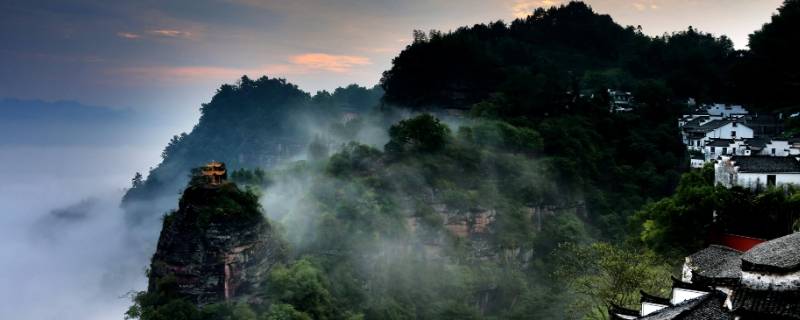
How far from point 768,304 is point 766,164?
16.6 meters

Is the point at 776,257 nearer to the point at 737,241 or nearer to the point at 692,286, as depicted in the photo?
the point at 692,286

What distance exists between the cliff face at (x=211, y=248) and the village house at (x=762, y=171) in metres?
22.5

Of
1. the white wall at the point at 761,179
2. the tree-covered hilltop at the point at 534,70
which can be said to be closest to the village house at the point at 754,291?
the white wall at the point at 761,179

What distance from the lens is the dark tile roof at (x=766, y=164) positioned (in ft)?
103

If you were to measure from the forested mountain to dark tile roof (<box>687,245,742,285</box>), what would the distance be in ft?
11.0

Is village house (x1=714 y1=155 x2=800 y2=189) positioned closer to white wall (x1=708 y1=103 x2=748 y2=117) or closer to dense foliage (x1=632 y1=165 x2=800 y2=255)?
dense foliage (x1=632 y1=165 x2=800 y2=255)

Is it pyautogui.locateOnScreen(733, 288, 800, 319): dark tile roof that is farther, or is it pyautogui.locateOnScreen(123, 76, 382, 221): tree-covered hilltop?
pyautogui.locateOnScreen(123, 76, 382, 221): tree-covered hilltop

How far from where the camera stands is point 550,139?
62219 mm

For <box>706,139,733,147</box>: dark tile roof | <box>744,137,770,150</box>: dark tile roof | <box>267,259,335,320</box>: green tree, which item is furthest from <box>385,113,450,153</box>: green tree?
<box>744,137,770,150</box>: dark tile roof

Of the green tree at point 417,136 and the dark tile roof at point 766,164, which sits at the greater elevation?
the green tree at point 417,136

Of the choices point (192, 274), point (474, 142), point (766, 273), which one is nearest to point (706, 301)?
point (766, 273)

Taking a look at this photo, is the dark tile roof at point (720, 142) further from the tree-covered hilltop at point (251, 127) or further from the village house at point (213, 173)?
the tree-covered hilltop at point (251, 127)

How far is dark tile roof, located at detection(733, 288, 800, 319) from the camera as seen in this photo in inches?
658

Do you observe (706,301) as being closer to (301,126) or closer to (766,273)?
(766,273)
